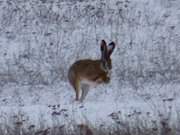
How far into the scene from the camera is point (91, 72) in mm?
11562

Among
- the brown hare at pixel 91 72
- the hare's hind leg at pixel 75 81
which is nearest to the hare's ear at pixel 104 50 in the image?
the brown hare at pixel 91 72

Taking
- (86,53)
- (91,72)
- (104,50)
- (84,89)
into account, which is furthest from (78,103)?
(86,53)

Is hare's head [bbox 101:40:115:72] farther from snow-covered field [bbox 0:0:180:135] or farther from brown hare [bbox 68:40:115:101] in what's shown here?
snow-covered field [bbox 0:0:180:135]

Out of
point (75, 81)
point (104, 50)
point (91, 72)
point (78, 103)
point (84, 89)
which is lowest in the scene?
point (78, 103)

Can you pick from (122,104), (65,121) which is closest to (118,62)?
(122,104)

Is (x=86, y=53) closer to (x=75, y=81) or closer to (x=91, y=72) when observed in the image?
(x=75, y=81)

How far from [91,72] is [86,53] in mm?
5829

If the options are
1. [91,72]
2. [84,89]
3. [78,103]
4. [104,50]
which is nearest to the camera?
[78,103]

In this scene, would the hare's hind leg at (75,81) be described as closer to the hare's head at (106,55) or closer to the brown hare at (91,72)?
the brown hare at (91,72)

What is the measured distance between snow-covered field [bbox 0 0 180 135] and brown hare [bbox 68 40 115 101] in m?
0.27

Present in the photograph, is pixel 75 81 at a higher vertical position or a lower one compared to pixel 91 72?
lower

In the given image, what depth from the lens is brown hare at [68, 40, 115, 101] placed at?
11.4 m

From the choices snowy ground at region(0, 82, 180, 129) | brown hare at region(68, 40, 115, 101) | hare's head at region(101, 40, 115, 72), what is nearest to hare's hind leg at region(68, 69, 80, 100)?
brown hare at region(68, 40, 115, 101)

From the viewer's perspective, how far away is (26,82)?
14.4m
